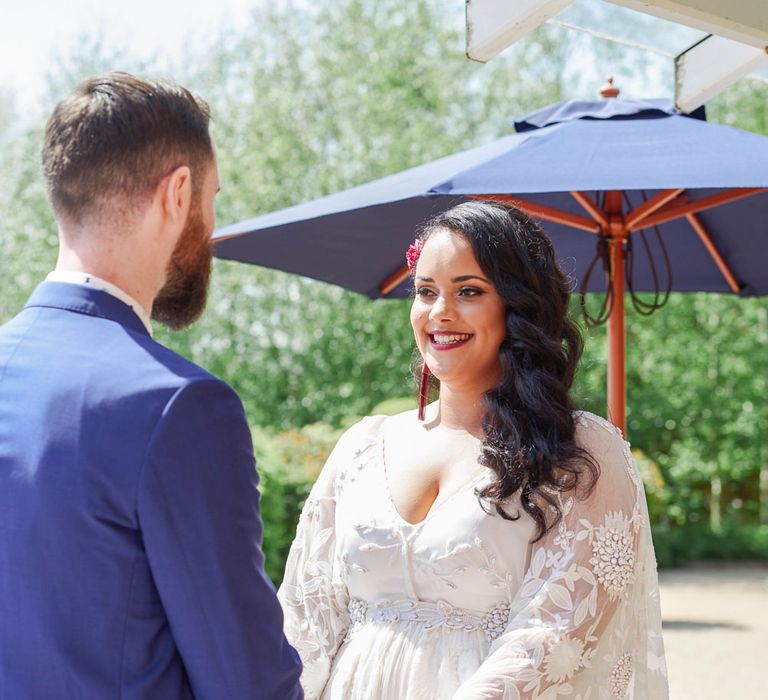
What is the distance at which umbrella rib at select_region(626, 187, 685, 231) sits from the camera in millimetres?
3960

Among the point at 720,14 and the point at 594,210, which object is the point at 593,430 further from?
the point at 594,210

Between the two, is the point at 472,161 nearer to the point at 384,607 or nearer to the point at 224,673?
the point at 384,607

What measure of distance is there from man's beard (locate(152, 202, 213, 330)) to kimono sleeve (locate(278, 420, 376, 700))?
3.90ft

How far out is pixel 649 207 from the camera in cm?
407

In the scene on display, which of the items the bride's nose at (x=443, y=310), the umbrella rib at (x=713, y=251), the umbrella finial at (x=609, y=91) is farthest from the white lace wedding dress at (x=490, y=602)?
the umbrella rib at (x=713, y=251)

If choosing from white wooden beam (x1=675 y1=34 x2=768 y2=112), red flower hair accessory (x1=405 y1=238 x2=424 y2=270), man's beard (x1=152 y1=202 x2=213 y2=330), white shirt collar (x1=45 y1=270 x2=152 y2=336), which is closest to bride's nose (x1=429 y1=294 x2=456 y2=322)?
red flower hair accessory (x1=405 y1=238 x2=424 y2=270)

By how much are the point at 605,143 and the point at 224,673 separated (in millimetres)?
2512

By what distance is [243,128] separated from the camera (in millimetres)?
15859

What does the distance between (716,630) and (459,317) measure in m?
8.81

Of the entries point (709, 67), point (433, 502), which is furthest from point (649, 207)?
point (433, 502)

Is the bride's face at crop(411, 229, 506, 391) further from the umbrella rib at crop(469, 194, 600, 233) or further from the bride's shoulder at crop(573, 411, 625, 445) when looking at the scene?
the umbrella rib at crop(469, 194, 600, 233)

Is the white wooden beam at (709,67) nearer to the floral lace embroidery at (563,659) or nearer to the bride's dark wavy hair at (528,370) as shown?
the bride's dark wavy hair at (528,370)

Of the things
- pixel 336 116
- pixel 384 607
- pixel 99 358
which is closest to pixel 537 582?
pixel 384 607

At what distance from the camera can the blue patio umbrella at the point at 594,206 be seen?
10.3 ft
